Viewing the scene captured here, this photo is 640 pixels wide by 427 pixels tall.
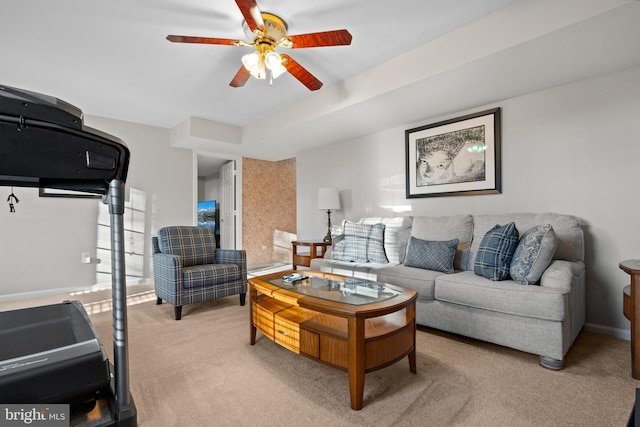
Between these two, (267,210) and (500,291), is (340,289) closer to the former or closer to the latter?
(500,291)

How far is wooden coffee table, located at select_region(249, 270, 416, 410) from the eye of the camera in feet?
5.01

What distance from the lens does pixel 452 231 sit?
2.97 metres

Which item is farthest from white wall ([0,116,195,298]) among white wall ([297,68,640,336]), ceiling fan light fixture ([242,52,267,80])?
white wall ([297,68,640,336])

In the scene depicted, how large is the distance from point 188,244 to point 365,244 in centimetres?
197

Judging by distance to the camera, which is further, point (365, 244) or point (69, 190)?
point (365, 244)

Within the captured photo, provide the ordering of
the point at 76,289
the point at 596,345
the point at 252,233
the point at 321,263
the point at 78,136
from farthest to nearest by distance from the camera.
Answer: the point at 252,233, the point at 76,289, the point at 321,263, the point at 596,345, the point at 78,136

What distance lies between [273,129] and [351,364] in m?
3.38

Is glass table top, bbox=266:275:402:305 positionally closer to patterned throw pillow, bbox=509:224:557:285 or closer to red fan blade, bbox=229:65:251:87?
patterned throw pillow, bbox=509:224:557:285

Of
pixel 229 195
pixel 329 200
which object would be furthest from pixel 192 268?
pixel 229 195

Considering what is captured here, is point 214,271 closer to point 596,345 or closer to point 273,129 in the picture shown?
point 273,129

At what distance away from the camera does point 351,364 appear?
151 centimetres

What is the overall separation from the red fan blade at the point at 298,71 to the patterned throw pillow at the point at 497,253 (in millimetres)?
1970

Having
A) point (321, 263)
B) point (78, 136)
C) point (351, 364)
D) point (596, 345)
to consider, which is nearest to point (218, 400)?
point (351, 364)

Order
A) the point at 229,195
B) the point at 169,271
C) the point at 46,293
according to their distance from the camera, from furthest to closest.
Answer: the point at 229,195
the point at 46,293
the point at 169,271
